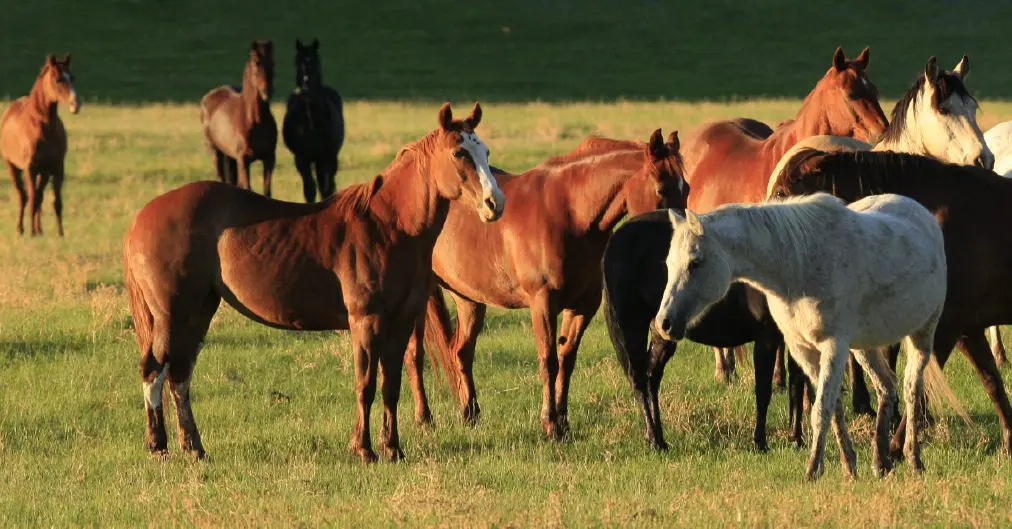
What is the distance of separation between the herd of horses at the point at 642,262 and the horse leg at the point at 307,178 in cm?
966

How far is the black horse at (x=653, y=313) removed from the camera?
24.8 feet

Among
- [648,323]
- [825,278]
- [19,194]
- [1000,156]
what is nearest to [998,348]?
[1000,156]

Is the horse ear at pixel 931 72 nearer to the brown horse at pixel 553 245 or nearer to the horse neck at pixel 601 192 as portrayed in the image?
the brown horse at pixel 553 245

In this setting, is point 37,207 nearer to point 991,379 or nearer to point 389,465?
point 389,465

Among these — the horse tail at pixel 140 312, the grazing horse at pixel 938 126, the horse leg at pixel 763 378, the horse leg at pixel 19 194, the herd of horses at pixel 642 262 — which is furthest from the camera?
the horse leg at pixel 19 194

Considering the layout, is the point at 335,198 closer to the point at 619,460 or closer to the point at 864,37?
the point at 619,460

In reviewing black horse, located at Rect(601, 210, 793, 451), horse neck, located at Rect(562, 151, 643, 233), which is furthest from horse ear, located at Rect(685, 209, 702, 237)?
horse neck, located at Rect(562, 151, 643, 233)

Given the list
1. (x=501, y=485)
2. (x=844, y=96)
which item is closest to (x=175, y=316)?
(x=501, y=485)

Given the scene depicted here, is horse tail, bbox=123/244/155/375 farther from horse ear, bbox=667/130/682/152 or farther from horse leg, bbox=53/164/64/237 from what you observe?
horse leg, bbox=53/164/64/237

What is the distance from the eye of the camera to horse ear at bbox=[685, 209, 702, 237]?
228 inches

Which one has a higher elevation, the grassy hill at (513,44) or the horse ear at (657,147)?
the grassy hill at (513,44)

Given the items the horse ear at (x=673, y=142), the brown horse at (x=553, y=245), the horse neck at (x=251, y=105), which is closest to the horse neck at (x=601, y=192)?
the brown horse at (x=553, y=245)

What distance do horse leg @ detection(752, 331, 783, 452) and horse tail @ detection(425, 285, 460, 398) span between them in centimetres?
205

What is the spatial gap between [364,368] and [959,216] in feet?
10.4
